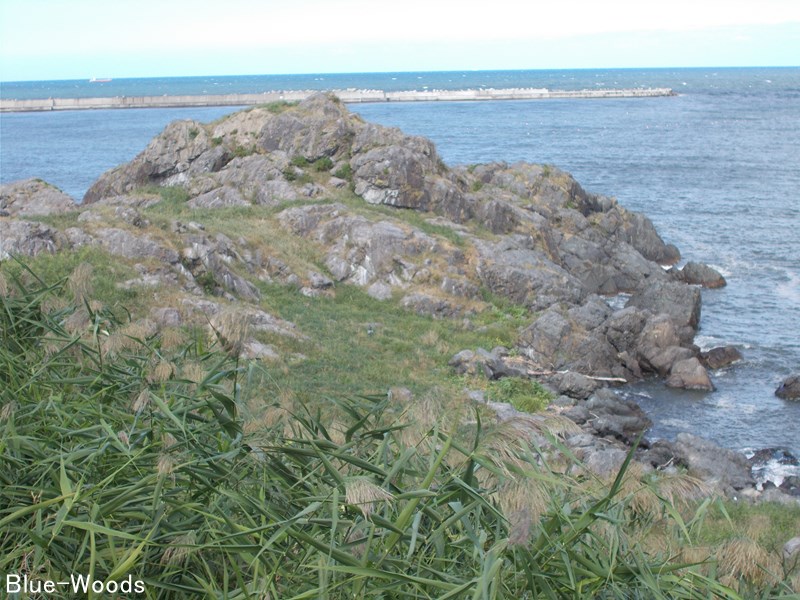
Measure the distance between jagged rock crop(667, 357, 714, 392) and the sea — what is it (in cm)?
44

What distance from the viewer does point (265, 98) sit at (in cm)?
14212

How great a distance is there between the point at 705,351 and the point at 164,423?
90.3 ft

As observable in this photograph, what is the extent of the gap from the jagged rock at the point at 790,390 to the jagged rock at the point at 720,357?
273 centimetres

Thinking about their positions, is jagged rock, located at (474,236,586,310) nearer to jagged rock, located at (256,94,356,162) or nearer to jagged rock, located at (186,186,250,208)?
jagged rock, located at (256,94,356,162)

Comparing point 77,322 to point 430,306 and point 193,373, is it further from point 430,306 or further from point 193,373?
point 430,306

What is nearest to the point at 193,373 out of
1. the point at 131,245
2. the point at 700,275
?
the point at 131,245

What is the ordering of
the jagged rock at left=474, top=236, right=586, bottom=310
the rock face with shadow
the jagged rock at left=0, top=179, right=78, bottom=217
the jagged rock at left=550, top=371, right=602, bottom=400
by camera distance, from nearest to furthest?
1. the jagged rock at left=550, top=371, right=602, bottom=400
2. the rock face with shadow
3. the jagged rock at left=474, top=236, right=586, bottom=310
4. the jagged rock at left=0, top=179, right=78, bottom=217

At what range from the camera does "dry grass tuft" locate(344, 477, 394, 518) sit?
4.01 meters

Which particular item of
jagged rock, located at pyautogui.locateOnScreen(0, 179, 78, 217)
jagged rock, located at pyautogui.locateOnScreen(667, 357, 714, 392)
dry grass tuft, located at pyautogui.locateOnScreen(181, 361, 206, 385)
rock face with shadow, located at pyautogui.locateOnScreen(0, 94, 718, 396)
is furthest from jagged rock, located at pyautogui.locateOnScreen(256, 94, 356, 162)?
dry grass tuft, located at pyautogui.locateOnScreen(181, 361, 206, 385)

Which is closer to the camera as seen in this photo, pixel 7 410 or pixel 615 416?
pixel 7 410

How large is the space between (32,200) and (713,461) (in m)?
27.9

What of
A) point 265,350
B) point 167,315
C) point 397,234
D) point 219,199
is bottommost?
point 265,350

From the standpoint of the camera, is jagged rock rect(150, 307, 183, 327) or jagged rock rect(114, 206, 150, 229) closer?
jagged rock rect(150, 307, 183, 327)

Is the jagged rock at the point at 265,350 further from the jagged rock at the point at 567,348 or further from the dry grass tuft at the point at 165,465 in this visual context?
the dry grass tuft at the point at 165,465
